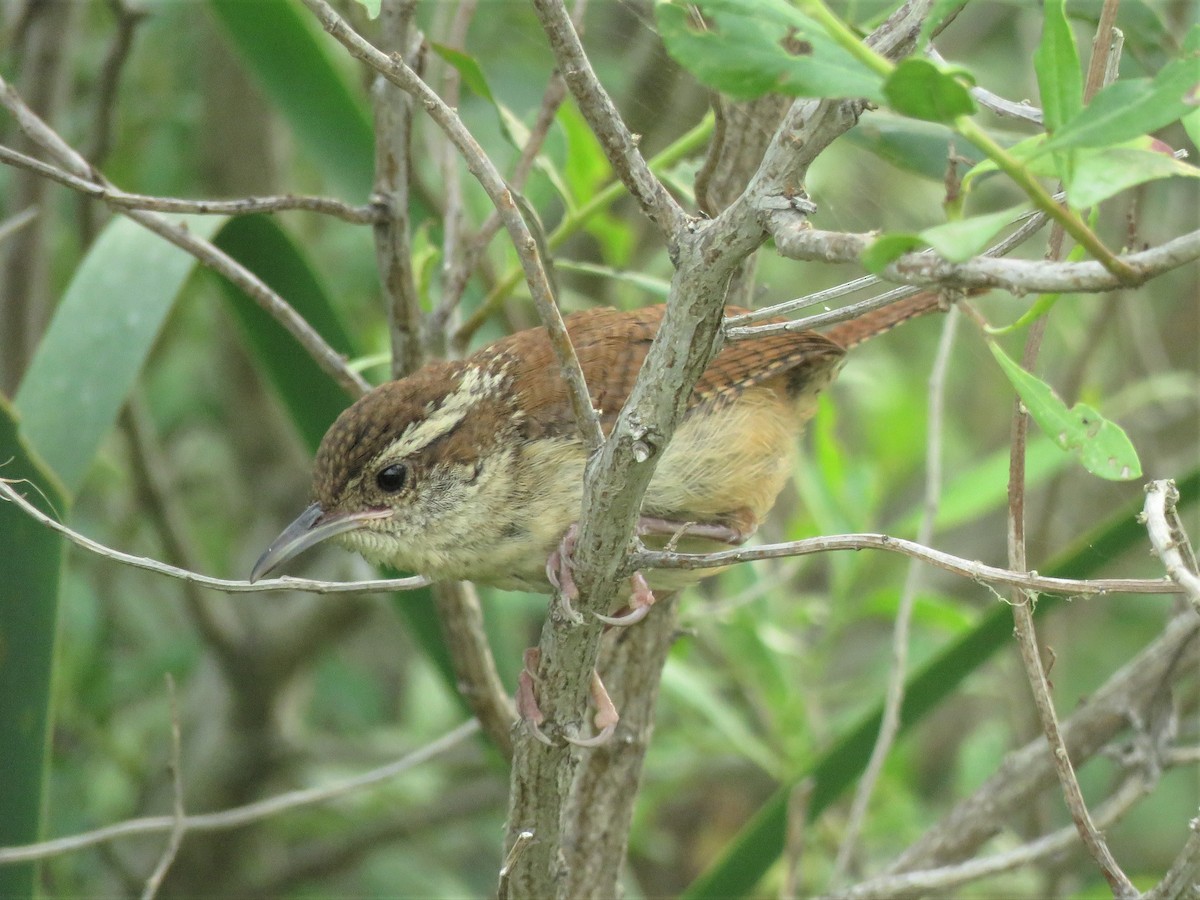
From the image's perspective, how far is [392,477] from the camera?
7.38 feet

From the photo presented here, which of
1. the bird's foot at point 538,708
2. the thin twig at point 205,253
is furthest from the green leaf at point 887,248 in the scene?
the thin twig at point 205,253

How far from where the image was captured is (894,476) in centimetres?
418

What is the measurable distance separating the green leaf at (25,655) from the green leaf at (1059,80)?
1.53 m

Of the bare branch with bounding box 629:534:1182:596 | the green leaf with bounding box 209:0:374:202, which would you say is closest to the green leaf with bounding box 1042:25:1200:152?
the bare branch with bounding box 629:534:1182:596

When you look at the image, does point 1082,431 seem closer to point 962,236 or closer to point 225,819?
point 962,236

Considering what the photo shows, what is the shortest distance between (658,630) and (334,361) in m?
0.73

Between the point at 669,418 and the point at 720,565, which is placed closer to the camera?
the point at 669,418

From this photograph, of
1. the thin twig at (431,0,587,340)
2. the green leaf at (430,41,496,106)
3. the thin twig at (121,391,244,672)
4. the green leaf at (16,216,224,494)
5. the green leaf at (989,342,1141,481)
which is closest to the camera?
the green leaf at (989,342,1141,481)

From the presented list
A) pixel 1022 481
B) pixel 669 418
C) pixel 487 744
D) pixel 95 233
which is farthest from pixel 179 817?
pixel 95 233

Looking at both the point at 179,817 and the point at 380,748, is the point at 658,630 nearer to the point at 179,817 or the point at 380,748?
the point at 179,817

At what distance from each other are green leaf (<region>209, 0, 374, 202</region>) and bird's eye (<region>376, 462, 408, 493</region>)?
657mm

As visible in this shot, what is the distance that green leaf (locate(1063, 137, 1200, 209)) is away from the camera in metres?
1.00

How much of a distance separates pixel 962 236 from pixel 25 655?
1.67 m

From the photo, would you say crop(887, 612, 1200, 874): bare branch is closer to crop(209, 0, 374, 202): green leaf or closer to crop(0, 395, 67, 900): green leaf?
crop(0, 395, 67, 900): green leaf
